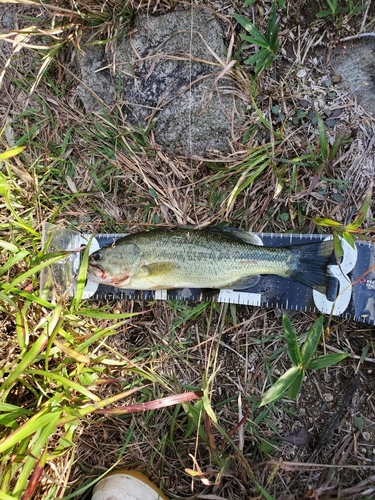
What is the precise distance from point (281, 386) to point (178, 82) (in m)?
2.47

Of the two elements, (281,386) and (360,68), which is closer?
(281,386)

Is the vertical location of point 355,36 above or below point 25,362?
above

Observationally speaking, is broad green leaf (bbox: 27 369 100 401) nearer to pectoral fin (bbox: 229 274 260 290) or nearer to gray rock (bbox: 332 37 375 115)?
pectoral fin (bbox: 229 274 260 290)

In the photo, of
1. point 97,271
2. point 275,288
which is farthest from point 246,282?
point 97,271

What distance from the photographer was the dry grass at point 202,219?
3357mm

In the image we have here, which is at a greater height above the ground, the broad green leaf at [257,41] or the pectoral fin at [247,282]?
the broad green leaf at [257,41]

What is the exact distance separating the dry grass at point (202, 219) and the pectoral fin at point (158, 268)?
1.14ft

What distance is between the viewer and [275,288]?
Result: 346 cm

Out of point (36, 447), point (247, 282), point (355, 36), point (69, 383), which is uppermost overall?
point (355, 36)

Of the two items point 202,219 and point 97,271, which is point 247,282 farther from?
point 97,271

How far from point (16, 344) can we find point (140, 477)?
1.41m

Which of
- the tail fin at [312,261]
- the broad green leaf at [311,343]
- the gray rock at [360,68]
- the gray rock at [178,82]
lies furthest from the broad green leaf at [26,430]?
the gray rock at [360,68]

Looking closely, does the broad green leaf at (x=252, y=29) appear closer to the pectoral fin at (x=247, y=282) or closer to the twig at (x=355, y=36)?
the twig at (x=355, y=36)

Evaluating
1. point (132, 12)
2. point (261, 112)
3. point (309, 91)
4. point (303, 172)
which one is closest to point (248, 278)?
point (303, 172)
